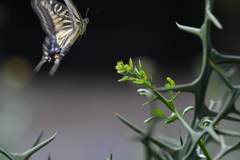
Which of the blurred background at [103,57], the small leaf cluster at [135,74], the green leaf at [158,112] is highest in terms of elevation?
the small leaf cluster at [135,74]

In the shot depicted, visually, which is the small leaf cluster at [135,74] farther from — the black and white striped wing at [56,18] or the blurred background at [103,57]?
the blurred background at [103,57]

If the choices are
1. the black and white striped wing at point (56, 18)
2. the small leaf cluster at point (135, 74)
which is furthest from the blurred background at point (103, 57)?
the small leaf cluster at point (135, 74)

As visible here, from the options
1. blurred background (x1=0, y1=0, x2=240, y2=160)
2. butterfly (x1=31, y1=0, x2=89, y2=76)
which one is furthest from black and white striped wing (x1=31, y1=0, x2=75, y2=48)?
blurred background (x1=0, y1=0, x2=240, y2=160)

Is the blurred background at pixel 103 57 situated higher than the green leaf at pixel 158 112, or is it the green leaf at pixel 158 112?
the green leaf at pixel 158 112

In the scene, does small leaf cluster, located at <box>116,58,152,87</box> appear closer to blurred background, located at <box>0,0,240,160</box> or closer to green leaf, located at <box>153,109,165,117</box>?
green leaf, located at <box>153,109,165,117</box>

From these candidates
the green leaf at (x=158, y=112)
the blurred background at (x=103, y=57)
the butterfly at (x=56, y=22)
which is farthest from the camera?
the blurred background at (x=103, y=57)

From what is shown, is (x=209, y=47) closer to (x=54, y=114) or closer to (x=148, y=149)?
(x=148, y=149)

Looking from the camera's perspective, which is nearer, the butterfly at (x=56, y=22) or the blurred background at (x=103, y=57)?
the butterfly at (x=56, y=22)

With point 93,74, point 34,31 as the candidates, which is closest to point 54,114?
point 93,74
